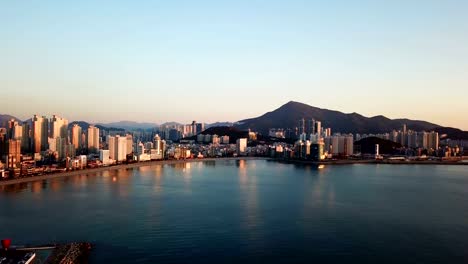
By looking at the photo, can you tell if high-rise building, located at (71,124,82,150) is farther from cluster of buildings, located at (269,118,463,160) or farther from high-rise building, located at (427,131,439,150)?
high-rise building, located at (427,131,439,150)

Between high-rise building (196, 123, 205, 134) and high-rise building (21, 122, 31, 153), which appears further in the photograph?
high-rise building (196, 123, 205, 134)

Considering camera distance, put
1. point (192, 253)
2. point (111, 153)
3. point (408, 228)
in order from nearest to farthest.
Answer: point (192, 253) < point (408, 228) < point (111, 153)

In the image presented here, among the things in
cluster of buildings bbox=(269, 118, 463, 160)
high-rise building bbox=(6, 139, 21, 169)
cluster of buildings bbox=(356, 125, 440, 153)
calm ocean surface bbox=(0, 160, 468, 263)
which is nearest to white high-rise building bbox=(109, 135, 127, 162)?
high-rise building bbox=(6, 139, 21, 169)

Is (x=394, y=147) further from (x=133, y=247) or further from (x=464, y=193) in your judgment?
(x=133, y=247)

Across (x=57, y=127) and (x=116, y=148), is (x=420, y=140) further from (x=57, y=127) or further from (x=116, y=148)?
(x=57, y=127)

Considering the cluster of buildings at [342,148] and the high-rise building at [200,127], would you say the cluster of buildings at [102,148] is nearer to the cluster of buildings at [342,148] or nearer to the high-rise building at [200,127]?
the cluster of buildings at [342,148]

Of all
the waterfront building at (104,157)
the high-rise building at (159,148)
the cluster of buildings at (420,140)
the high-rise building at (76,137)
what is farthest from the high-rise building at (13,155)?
the cluster of buildings at (420,140)

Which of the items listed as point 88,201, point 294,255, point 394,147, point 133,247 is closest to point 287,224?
point 294,255
